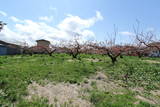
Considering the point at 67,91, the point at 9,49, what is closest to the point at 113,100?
the point at 67,91

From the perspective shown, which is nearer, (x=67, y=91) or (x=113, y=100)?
(x=113, y=100)

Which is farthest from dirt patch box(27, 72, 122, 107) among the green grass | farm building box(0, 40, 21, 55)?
farm building box(0, 40, 21, 55)

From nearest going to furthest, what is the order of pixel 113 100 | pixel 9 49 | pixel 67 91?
pixel 113 100 → pixel 67 91 → pixel 9 49

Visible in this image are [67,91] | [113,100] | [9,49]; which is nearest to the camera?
[113,100]

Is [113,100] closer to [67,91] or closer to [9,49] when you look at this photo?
[67,91]

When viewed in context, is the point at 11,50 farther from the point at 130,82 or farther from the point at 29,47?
the point at 130,82

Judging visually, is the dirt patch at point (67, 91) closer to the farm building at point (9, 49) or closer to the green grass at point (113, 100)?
the green grass at point (113, 100)

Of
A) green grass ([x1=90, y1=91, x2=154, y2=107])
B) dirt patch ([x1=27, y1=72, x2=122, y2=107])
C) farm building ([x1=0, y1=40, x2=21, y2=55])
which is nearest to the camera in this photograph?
green grass ([x1=90, y1=91, x2=154, y2=107])

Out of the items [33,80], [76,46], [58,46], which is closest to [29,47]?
[58,46]

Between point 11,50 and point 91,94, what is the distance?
23.6 metres

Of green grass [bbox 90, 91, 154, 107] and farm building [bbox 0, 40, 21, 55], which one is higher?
farm building [bbox 0, 40, 21, 55]

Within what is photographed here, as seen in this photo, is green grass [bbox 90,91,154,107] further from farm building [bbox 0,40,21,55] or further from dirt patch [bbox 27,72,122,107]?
farm building [bbox 0,40,21,55]

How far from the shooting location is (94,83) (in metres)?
4.52

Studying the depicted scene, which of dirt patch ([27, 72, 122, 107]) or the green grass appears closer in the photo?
the green grass
